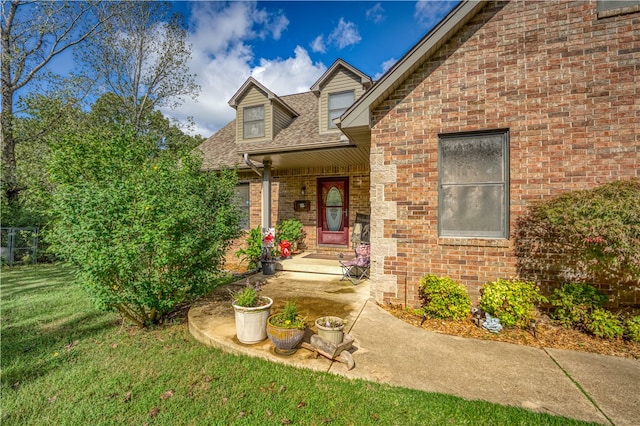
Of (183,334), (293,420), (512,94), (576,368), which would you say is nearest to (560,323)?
(576,368)

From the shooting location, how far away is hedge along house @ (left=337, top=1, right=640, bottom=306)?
420 centimetres

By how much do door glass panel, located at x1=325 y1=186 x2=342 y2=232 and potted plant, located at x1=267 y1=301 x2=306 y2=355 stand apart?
20.8ft

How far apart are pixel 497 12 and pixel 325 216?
6.78 metres

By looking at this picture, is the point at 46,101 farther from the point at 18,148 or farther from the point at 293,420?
the point at 293,420

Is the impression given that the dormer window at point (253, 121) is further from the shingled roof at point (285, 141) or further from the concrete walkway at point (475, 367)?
the concrete walkway at point (475, 367)

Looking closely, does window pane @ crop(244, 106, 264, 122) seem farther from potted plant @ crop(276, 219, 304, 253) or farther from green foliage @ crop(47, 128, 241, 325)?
green foliage @ crop(47, 128, 241, 325)

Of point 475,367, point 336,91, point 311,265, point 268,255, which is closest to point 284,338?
point 475,367

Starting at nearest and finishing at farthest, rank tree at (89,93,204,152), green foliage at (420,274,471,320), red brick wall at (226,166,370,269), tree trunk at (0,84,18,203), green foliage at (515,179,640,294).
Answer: green foliage at (515,179,640,294) < green foliage at (420,274,471,320) < red brick wall at (226,166,370,269) < tree trunk at (0,84,18,203) < tree at (89,93,204,152)

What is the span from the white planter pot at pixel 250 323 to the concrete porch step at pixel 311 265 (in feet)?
12.5

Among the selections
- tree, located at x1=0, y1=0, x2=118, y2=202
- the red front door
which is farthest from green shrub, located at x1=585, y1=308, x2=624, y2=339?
tree, located at x1=0, y1=0, x2=118, y2=202

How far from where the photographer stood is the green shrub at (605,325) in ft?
12.4

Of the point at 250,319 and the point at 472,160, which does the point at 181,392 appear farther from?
the point at 472,160

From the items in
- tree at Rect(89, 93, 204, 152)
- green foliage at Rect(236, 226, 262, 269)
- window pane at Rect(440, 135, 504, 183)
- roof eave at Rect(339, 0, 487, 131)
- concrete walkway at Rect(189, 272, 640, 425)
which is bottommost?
concrete walkway at Rect(189, 272, 640, 425)

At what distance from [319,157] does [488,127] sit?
4623 millimetres
